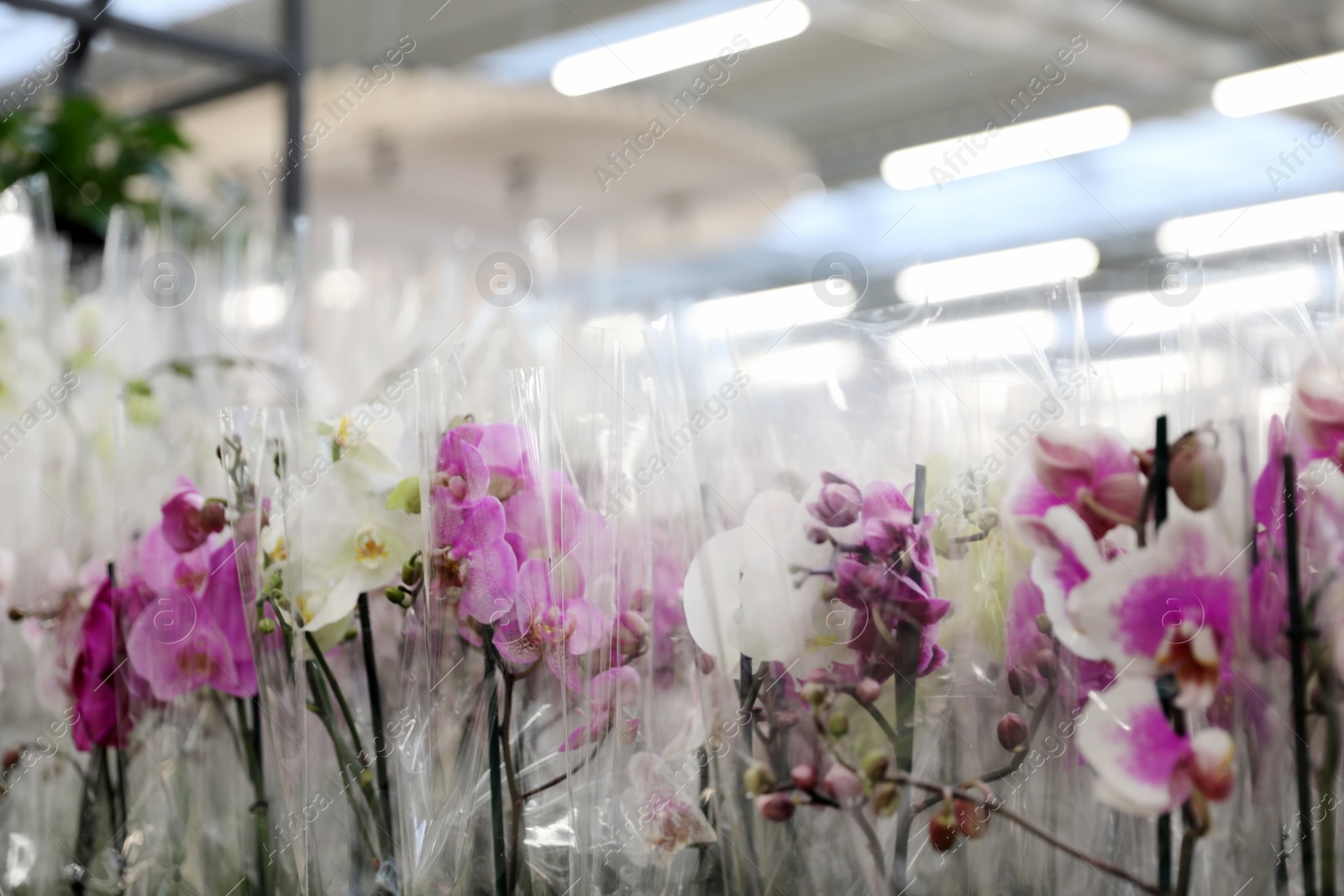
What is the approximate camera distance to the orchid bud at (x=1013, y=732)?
0.47 metres

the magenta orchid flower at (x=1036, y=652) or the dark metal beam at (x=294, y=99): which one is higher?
the dark metal beam at (x=294, y=99)

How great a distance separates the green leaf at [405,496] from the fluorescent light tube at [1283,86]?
5727mm

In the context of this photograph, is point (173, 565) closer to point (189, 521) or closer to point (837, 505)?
point (189, 521)

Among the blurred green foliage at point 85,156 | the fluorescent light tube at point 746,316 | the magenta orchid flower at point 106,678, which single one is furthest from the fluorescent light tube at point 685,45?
the magenta orchid flower at point 106,678

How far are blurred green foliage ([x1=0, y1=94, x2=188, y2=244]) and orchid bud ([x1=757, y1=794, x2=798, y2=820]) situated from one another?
4.82 feet

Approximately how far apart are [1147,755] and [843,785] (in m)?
0.12

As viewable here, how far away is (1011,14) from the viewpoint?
448 cm

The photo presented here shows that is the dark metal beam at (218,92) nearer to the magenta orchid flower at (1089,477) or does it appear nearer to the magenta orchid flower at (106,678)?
the magenta orchid flower at (106,678)

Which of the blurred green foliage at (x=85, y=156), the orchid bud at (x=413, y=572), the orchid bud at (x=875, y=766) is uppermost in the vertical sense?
the blurred green foliage at (x=85, y=156)

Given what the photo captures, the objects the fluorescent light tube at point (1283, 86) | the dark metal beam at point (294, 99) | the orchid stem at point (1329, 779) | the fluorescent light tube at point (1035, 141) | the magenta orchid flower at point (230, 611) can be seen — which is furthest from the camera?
the fluorescent light tube at point (1035, 141)

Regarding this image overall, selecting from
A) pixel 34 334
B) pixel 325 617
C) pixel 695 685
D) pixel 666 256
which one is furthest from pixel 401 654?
pixel 666 256

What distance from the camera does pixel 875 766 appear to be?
1.53 feet

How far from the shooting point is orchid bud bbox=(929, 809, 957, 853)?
0.46 metres

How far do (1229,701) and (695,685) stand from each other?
0.22m
